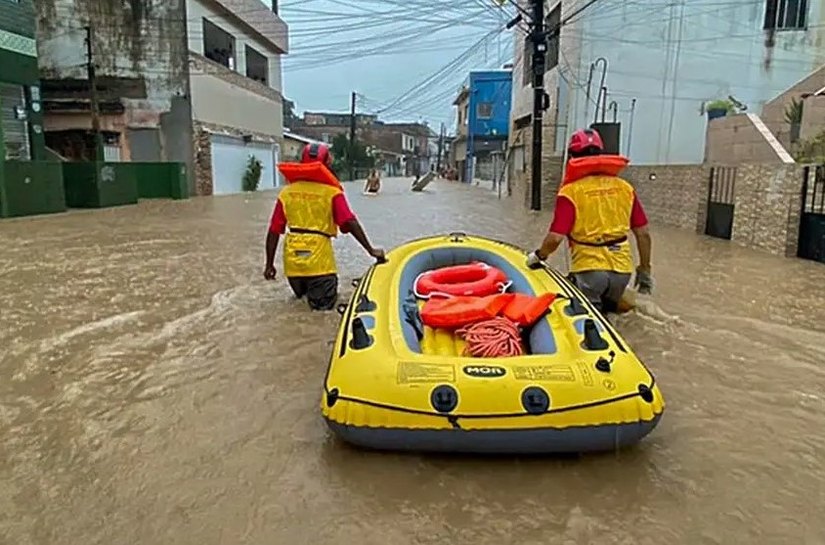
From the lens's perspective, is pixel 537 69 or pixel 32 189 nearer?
pixel 32 189

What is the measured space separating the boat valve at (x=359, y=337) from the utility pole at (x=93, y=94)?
17.8 m

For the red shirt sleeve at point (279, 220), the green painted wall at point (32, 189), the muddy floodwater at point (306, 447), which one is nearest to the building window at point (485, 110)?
the green painted wall at point (32, 189)

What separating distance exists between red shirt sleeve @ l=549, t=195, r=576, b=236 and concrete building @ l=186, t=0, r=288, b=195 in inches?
758

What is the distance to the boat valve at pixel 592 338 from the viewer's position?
9.82 feet

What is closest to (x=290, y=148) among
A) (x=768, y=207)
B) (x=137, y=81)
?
(x=137, y=81)

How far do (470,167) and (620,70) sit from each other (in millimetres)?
22262

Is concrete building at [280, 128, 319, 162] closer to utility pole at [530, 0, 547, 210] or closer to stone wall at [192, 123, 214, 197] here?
stone wall at [192, 123, 214, 197]

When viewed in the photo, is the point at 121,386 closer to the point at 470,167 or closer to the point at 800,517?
the point at 800,517

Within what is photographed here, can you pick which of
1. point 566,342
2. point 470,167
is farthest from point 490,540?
point 470,167

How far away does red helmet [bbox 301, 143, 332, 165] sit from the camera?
5.22 m

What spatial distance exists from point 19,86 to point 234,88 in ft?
33.5

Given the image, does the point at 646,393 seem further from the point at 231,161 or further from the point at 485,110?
the point at 485,110

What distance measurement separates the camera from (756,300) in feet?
20.0

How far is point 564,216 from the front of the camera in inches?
174
